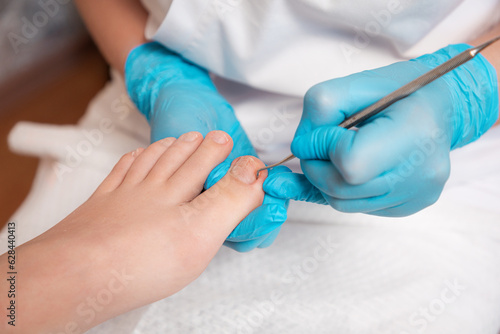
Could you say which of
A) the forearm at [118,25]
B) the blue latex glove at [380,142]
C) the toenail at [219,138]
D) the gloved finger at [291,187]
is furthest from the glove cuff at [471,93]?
the forearm at [118,25]

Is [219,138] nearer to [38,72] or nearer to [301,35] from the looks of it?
[301,35]

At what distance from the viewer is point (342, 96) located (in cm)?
61

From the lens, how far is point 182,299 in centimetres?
74

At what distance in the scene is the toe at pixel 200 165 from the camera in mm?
734

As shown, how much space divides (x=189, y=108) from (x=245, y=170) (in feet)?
0.65

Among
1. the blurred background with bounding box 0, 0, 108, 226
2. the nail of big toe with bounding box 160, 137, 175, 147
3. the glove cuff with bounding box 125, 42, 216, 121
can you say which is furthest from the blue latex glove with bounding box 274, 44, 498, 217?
the blurred background with bounding box 0, 0, 108, 226

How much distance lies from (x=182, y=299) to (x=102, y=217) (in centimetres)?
19

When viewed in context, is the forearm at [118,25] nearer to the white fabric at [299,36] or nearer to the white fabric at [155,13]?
the white fabric at [155,13]

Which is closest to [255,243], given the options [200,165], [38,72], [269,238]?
[269,238]

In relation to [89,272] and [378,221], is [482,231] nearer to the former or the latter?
[378,221]

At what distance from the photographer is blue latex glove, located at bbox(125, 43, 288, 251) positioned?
0.68 metres

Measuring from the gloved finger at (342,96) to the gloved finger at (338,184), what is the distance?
7 cm

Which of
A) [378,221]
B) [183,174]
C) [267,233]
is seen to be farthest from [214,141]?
[378,221]

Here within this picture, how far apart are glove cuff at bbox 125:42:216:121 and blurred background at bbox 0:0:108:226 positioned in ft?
3.33
